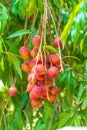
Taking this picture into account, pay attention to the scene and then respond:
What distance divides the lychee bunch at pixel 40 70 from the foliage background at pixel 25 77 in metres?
0.08

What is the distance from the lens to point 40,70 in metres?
1.01

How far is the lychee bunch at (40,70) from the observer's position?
103cm

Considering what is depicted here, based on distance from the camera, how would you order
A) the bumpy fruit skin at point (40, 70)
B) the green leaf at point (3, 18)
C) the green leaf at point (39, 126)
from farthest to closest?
the green leaf at point (39, 126) < the green leaf at point (3, 18) < the bumpy fruit skin at point (40, 70)

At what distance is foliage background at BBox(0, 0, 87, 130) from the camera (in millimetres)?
1241

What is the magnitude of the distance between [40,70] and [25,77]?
38cm

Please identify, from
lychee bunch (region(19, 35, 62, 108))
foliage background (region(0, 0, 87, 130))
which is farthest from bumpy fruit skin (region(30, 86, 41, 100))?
foliage background (region(0, 0, 87, 130))

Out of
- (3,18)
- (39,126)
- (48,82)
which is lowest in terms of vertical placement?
(39,126)

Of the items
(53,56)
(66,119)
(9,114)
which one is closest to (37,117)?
(9,114)

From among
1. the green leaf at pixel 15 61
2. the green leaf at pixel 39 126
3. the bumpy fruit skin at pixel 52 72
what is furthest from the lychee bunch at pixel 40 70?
the green leaf at pixel 39 126

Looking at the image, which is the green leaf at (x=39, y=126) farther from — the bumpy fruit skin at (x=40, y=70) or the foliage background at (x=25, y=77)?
the bumpy fruit skin at (x=40, y=70)

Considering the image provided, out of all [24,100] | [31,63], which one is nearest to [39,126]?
[24,100]

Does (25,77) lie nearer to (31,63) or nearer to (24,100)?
(24,100)

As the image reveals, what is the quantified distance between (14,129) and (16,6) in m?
0.38

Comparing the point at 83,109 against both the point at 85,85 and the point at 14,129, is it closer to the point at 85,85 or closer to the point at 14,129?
the point at 85,85
